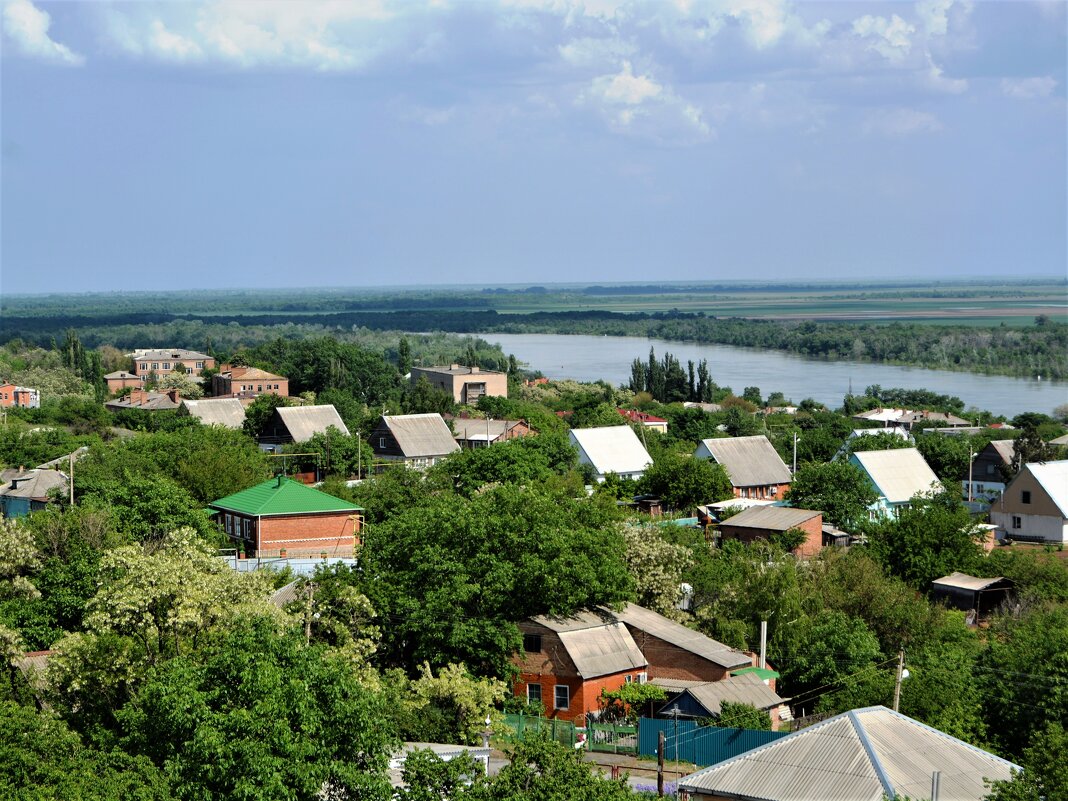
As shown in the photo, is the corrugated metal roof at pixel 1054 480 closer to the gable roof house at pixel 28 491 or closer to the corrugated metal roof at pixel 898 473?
the corrugated metal roof at pixel 898 473

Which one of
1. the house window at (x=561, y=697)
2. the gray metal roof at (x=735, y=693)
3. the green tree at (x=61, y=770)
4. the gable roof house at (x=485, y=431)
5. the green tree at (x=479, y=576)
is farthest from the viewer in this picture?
the gable roof house at (x=485, y=431)

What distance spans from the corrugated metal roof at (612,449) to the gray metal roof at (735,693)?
78.0ft

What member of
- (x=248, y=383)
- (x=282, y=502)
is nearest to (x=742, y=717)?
(x=282, y=502)

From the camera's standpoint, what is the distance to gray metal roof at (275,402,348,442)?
47.8 m

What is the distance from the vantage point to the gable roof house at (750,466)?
41.7 m

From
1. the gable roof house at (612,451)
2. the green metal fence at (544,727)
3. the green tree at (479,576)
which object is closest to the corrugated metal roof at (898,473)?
the gable roof house at (612,451)

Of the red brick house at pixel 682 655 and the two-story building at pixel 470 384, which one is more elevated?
the red brick house at pixel 682 655

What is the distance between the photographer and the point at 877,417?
63.6 m

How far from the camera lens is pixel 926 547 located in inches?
1129

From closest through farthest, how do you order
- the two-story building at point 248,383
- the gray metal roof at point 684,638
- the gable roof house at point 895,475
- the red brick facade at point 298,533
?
the gray metal roof at point 684,638 < the red brick facade at point 298,533 < the gable roof house at point 895,475 < the two-story building at point 248,383

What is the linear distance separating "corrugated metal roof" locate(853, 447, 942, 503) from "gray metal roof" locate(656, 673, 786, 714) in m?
20.6

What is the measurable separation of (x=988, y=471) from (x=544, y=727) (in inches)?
1149

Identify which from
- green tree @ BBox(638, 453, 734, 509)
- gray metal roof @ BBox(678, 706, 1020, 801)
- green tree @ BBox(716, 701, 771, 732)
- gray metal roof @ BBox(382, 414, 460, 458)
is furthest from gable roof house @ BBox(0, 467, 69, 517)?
gray metal roof @ BBox(678, 706, 1020, 801)

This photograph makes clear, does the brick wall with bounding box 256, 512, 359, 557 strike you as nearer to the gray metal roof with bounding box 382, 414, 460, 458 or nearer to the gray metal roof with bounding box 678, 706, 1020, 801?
the gray metal roof with bounding box 382, 414, 460, 458
